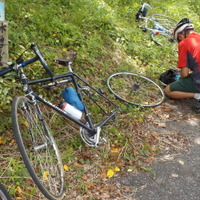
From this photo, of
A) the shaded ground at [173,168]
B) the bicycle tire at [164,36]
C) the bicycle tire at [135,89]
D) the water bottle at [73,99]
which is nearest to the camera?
the shaded ground at [173,168]

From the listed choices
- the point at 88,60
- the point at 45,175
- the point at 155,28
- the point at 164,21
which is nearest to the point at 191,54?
the point at 88,60

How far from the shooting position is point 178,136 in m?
4.38

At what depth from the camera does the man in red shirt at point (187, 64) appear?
4891 mm

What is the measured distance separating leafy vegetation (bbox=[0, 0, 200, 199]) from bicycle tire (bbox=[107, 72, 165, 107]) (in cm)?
21

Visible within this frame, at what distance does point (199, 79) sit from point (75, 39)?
287 centimetres

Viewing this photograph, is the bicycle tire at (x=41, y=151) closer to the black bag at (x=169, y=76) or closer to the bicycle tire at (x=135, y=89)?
the bicycle tire at (x=135, y=89)

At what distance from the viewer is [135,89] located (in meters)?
5.31

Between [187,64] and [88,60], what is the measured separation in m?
2.10

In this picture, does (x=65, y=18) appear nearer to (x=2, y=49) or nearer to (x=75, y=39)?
(x=75, y=39)

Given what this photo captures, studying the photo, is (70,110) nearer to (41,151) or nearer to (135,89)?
(41,151)

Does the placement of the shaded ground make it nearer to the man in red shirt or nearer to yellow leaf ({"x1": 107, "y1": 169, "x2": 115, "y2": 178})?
yellow leaf ({"x1": 107, "y1": 169, "x2": 115, "y2": 178})

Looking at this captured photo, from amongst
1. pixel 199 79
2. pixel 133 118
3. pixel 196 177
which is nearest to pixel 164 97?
pixel 199 79

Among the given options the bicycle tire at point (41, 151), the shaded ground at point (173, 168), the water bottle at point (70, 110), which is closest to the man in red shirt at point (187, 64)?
the shaded ground at point (173, 168)

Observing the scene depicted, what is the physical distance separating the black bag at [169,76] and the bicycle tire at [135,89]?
440mm
